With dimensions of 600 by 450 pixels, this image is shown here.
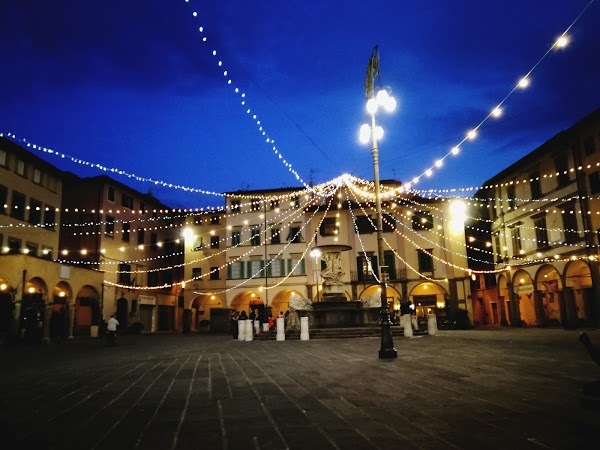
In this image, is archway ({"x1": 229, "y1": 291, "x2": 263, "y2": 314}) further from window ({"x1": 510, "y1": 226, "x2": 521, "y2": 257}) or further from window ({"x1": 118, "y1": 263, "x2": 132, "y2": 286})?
window ({"x1": 510, "y1": 226, "x2": 521, "y2": 257})

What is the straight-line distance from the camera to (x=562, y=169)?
28.2 m

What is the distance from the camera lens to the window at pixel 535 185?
30656 mm

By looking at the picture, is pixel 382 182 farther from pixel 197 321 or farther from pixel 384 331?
pixel 384 331

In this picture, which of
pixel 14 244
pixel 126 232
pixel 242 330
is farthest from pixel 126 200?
pixel 242 330

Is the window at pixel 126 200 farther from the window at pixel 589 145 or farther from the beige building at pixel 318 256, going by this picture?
the window at pixel 589 145

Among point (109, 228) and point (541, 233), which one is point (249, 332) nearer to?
point (541, 233)

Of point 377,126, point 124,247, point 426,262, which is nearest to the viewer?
point 377,126

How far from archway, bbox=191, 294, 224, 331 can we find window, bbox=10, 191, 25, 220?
18073mm

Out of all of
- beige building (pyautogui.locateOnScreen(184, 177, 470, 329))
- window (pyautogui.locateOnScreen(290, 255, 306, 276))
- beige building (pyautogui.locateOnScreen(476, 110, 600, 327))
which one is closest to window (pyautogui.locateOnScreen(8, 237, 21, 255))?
beige building (pyautogui.locateOnScreen(184, 177, 470, 329))

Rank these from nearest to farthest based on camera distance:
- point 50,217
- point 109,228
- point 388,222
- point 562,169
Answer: point 562,169
point 50,217
point 109,228
point 388,222

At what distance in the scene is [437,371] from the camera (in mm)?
8141

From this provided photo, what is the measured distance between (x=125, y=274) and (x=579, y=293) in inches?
1374

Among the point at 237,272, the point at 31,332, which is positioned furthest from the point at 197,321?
the point at 31,332

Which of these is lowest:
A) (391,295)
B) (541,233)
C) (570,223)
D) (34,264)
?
(391,295)
